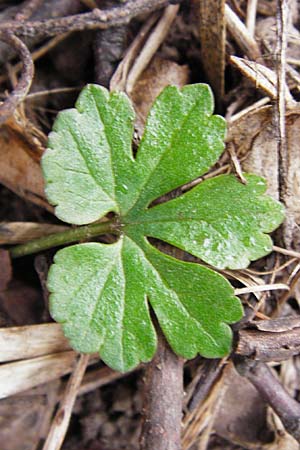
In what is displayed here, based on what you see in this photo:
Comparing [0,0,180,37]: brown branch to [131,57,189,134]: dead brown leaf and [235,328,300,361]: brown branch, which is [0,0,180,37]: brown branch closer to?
[131,57,189,134]: dead brown leaf

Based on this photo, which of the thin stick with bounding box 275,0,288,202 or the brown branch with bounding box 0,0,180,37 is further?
the brown branch with bounding box 0,0,180,37

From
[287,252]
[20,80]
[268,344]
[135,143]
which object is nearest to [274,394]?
[268,344]

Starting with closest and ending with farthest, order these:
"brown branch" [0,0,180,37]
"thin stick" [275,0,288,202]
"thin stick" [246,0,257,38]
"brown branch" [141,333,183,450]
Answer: "brown branch" [141,333,183,450] → "thin stick" [275,0,288,202] → "brown branch" [0,0,180,37] → "thin stick" [246,0,257,38]

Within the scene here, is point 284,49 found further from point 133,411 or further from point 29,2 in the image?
point 133,411

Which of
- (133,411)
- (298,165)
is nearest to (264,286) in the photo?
(298,165)

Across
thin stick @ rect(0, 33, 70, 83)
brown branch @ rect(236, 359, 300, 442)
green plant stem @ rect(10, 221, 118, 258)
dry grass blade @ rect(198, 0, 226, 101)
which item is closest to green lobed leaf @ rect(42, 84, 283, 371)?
green plant stem @ rect(10, 221, 118, 258)

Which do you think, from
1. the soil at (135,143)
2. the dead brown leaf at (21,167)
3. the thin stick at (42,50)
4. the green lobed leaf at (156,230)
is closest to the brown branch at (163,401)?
the green lobed leaf at (156,230)
